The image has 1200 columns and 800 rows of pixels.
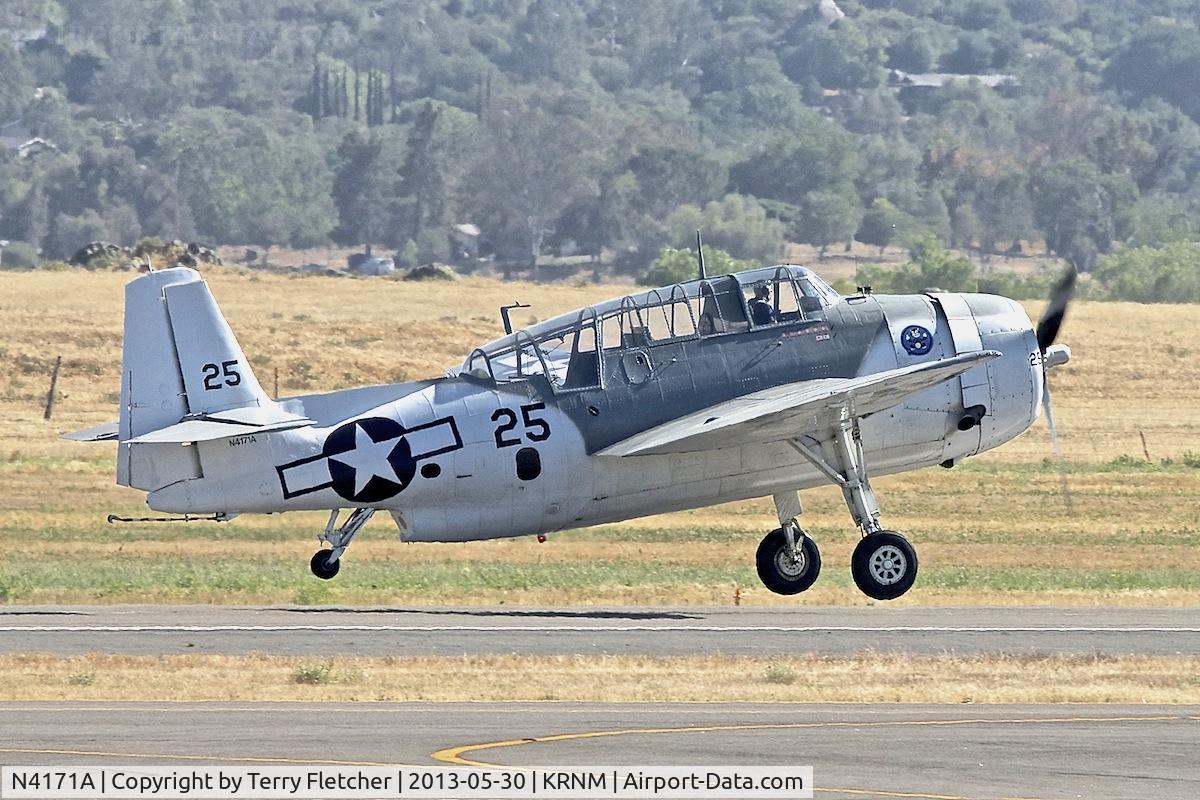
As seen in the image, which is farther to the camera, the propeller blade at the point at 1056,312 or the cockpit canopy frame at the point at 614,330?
the propeller blade at the point at 1056,312

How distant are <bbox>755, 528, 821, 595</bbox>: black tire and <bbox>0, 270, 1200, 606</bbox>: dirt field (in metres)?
1.17

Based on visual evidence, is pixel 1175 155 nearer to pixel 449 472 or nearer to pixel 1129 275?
pixel 1129 275

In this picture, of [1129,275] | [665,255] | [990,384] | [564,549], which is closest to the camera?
[990,384]

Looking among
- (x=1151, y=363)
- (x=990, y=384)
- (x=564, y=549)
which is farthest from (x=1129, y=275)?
(x=990, y=384)

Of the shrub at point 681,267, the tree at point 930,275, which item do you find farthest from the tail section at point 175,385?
the shrub at point 681,267

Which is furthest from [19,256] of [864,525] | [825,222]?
[864,525]

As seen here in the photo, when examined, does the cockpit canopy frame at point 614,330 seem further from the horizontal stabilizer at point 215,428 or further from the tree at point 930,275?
the tree at point 930,275

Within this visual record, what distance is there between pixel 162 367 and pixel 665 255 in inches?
3188

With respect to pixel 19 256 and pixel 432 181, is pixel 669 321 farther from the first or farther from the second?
pixel 432 181

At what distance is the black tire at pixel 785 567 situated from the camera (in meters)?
23.6

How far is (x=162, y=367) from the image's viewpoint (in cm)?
2108

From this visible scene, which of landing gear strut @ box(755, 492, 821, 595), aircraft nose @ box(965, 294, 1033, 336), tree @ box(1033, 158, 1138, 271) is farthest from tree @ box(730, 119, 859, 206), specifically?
aircraft nose @ box(965, 294, 1033, 336)

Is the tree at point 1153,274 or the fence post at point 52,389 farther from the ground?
the tree at point 1153,274

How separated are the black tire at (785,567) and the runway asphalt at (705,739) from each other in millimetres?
6474
